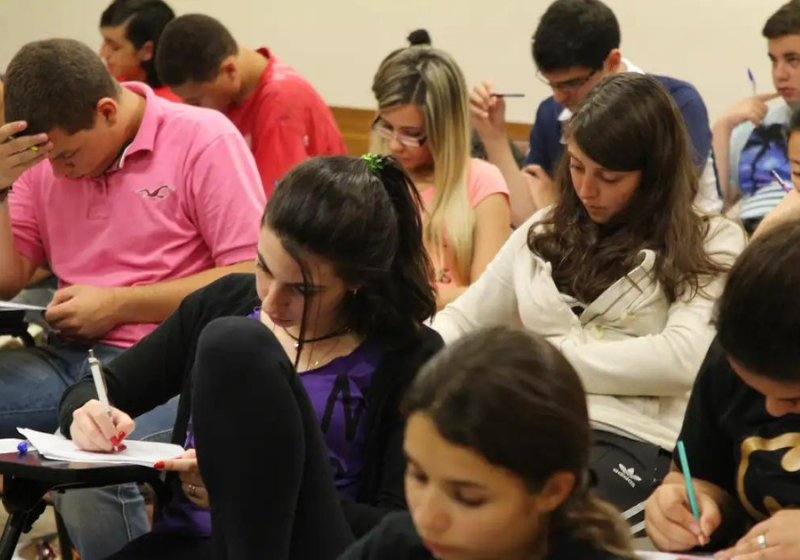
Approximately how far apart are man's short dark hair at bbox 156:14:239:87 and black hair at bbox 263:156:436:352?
1867 millimetres

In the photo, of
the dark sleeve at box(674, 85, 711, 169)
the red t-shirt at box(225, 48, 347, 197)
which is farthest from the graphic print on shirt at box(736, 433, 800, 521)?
the red t-shirt at box(225, 48, 347, 197)

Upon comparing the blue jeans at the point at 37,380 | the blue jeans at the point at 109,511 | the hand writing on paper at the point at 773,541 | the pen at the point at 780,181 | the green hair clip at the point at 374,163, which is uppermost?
the green hair clip at the point at 374,163

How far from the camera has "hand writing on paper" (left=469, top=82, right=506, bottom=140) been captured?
3.30 meters

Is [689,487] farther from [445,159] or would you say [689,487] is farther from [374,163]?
[445,159]

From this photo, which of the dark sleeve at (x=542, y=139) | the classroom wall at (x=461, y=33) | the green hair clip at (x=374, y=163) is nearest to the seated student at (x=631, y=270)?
the green hair clip at (x=374, y=163)

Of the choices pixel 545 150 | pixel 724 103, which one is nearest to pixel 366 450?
pixel 545 150

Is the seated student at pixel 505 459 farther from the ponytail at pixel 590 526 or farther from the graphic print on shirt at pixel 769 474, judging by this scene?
the graphic print on shirt at pixel 769 474

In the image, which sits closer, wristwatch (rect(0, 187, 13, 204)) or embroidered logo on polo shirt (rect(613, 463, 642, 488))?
embroidered logo on polo shirt (rect(613, 463, 642, 488))

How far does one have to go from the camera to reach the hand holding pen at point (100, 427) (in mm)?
1663

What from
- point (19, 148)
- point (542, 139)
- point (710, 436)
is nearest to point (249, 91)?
point (542, 139)

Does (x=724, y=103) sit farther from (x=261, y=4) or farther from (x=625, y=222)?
(x=625, y=222)

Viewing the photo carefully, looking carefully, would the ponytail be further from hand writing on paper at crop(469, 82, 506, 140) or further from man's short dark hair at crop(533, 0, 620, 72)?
hand writing on paper at crop(469, 82, 506, 140)

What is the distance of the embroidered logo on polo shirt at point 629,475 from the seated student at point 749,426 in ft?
0.73

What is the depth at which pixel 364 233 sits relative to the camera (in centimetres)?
166
